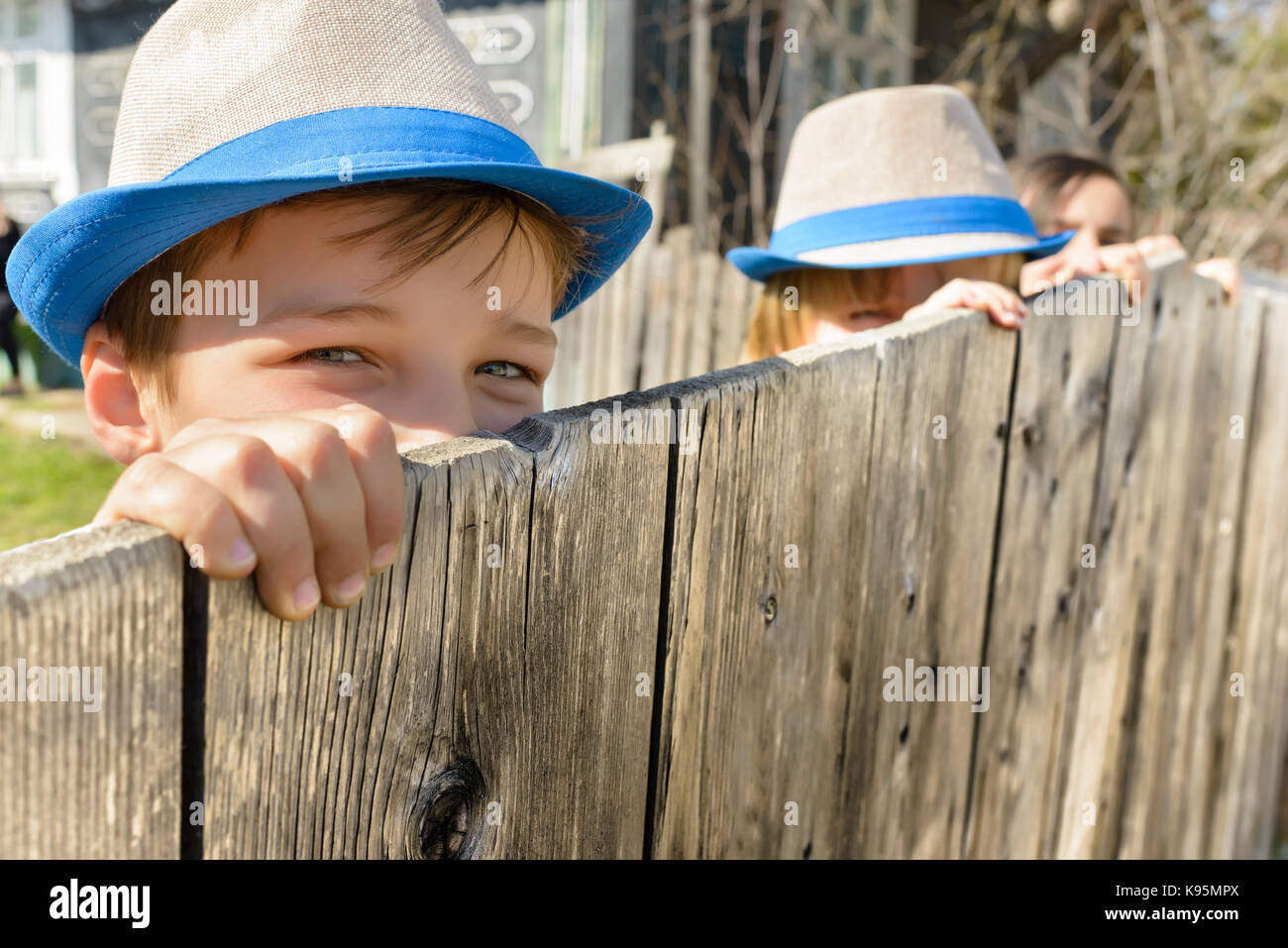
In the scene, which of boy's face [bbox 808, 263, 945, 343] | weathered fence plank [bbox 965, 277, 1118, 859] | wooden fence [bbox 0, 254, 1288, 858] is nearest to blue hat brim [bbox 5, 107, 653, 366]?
wooden fence [bbox 0, 254, 1288, 858]

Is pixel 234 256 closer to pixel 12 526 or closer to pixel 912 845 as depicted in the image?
pixel 912 845

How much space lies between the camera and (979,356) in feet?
6.93

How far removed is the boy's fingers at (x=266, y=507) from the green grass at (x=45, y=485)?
5.83 metres

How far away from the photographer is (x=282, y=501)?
0.80 metres

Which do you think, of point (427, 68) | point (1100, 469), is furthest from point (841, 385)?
point (1100, 469)

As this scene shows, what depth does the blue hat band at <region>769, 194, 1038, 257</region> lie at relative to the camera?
3082 millimetres

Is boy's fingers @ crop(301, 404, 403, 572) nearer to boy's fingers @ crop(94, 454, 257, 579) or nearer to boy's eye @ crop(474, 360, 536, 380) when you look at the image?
boy's fingers @ crop(94, 454, 257, 579)

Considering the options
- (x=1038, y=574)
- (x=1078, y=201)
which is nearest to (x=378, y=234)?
(x=1038, y=574)

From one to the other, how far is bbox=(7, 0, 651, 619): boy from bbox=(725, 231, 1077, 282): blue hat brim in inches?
56.9

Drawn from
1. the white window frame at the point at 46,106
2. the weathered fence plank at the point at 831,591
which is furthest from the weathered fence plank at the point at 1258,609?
the white window frame at the point at 46,106

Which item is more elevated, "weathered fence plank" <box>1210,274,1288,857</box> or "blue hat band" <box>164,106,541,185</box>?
"blue hat band" <box>164,106,541,185</box>

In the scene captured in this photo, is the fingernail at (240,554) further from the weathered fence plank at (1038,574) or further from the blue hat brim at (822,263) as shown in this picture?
the blue hat brim at (822,263)

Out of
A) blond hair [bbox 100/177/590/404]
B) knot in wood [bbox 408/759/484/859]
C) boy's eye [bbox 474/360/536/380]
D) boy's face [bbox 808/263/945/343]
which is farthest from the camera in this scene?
boy's face [bbox 808/263/945/343]
